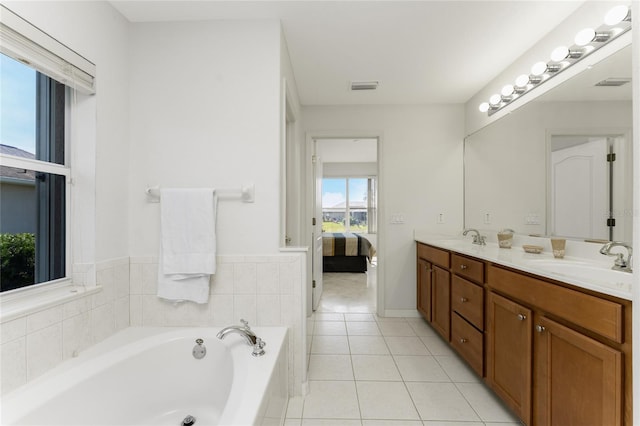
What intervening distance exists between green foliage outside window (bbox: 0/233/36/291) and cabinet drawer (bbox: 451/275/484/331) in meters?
2.43

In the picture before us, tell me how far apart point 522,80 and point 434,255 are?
5.02ft

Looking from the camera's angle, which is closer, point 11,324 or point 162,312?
point 11,324

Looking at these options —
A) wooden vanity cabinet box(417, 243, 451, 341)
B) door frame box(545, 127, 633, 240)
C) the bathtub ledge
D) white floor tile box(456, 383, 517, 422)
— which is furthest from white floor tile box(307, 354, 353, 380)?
door frame box(545, 127, 633, 240)

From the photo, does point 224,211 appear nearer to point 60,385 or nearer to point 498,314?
point 60,385

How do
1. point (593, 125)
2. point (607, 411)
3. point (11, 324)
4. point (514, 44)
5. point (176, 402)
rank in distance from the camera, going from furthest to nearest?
point (514, 44) → point (593, 125) → point (176, 402) → point (11, 324) → point (607, 411)

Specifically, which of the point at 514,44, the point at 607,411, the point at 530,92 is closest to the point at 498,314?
the point at 607,411

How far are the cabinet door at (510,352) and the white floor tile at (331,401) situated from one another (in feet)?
2.67

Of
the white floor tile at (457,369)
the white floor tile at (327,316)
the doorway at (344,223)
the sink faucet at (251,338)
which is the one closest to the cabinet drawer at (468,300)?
the white floor tile at (457,369)

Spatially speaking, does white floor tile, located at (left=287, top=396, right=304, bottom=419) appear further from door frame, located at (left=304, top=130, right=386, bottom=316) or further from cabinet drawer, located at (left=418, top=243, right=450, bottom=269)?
cabinet drawer, located at (left=418, top=243, right=450, bottom=269)

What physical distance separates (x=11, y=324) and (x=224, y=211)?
100cm

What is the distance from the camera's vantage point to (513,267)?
4.89 feet

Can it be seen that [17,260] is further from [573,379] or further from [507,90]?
[507,90]

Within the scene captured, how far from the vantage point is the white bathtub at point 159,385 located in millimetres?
1059

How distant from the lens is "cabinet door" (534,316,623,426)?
958 mm
